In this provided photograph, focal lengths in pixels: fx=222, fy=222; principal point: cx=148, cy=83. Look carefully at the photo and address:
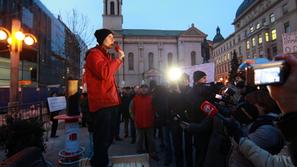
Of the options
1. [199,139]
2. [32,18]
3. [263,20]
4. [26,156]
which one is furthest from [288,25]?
[26,156]

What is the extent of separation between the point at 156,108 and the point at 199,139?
2.67m

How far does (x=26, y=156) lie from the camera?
2.05 m

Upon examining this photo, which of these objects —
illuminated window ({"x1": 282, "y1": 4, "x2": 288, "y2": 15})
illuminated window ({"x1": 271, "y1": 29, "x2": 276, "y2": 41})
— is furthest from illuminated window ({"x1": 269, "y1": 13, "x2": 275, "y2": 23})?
illuminated window ({"x1": 282, "y1": 4, "x2": 288, "y2": 15})

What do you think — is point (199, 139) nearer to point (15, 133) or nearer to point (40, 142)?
point (40, 142)

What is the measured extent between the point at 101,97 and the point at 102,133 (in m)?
0.45

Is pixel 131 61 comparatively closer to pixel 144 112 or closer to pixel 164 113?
pixel 144 112

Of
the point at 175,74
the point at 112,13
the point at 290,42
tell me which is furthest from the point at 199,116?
the point at 112,13

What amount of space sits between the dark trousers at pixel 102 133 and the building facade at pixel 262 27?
3158 cm

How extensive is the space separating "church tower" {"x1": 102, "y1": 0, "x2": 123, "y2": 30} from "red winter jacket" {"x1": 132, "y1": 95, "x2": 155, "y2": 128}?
59.1 meters

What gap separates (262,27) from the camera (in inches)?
1917

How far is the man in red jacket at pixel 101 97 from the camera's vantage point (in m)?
2.71

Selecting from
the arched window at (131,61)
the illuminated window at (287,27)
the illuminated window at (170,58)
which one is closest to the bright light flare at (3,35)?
the illuminated window at (287,27)

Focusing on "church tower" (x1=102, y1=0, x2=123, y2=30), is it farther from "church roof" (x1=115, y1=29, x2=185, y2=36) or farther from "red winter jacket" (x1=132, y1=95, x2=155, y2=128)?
"red winter jacket" (x1=132, y1=95, x2=155, y2=128)

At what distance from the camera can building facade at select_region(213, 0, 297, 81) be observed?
41.4m
